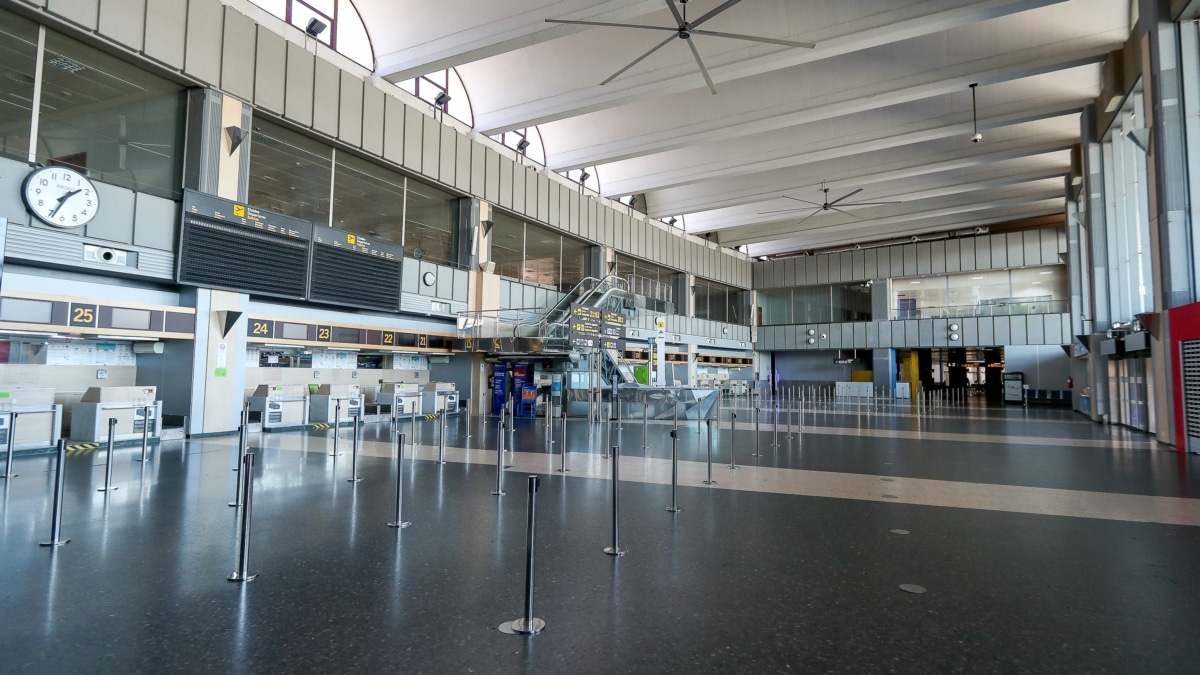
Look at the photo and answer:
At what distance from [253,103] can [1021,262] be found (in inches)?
1540

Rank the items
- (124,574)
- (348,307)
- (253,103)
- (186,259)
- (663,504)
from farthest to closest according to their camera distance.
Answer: (348,307) → (253,103) → (186,259) → (663,504) → (124,574)

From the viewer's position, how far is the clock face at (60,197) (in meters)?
9.88

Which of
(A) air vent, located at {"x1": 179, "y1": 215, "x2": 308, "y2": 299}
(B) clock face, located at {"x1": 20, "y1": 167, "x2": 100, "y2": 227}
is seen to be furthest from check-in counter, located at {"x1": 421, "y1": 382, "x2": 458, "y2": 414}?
(B) clock face, located at {"x1": 20, "y1": 167, "x2": 100, "y2": 227}

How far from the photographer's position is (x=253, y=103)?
43.8 ft

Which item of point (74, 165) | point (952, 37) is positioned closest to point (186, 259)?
point (74, 165)

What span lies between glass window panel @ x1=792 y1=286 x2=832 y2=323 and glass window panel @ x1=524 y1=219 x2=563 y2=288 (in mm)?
22972

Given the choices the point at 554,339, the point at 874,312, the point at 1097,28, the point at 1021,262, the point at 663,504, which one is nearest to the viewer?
the point at 663,504

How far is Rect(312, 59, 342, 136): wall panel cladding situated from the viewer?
48.7 ft

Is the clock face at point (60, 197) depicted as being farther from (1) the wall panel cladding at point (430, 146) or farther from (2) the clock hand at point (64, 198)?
(1) the wall panel cladding at point (430, 146)

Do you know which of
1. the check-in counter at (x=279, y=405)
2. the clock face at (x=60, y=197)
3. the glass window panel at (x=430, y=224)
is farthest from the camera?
the glass window panel at (x=430, y=224)

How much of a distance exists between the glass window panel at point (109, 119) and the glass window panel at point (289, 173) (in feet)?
6.97

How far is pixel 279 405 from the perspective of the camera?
46.3 feet

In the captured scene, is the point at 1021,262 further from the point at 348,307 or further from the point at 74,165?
the point at 74,165

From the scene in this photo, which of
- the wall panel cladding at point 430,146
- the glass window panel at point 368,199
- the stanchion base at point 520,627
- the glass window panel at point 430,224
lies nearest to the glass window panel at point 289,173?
the glass window panel at point 368,199
